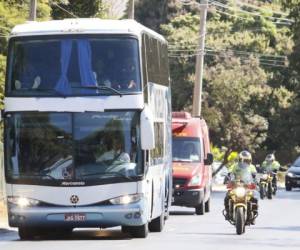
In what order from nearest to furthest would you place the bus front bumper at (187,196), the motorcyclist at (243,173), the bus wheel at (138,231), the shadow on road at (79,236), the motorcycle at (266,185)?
the bus wheel at (138,231), the shadow on road at (79,236), the motorcyclist at (243,173), the bus front bumper at (187,196), the motorcycle at (266,185)

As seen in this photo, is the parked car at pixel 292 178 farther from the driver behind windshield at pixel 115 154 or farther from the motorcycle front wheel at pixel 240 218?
the driver behind windshield at pixel 115 154

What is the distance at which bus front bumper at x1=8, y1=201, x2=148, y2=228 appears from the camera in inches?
862

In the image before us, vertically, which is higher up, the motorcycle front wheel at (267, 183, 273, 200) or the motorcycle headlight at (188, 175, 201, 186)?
the motorcycle headlight at (188, 175, 201, 186)

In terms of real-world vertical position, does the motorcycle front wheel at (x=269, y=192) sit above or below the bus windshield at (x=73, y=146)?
below

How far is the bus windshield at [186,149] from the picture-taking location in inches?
1295

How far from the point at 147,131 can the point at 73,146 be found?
53.8 inches

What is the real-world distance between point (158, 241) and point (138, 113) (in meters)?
2.33

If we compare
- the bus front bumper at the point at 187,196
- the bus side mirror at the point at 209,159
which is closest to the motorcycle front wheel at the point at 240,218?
the bus front bumper at the point at 187,196

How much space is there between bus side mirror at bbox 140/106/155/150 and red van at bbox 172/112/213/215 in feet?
31.9

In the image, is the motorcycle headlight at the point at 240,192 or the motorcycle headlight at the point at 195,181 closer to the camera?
the motorcycle headlight at the point at 240,192


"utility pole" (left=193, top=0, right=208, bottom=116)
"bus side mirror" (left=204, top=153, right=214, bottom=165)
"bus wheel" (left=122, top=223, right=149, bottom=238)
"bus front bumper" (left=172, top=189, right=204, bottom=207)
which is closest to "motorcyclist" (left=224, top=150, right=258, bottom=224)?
"bus wheel" (left=122, top=223, right=149, bottom=238)

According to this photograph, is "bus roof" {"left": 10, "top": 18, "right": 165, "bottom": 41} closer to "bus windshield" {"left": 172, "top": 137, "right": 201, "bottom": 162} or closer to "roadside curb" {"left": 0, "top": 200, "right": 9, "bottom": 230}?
"roadside curb" {"left": 0, "top": 200, "right": 9, "bottom": 230}

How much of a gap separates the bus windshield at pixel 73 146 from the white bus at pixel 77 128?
2 centimetres

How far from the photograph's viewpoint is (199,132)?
1315 inches
